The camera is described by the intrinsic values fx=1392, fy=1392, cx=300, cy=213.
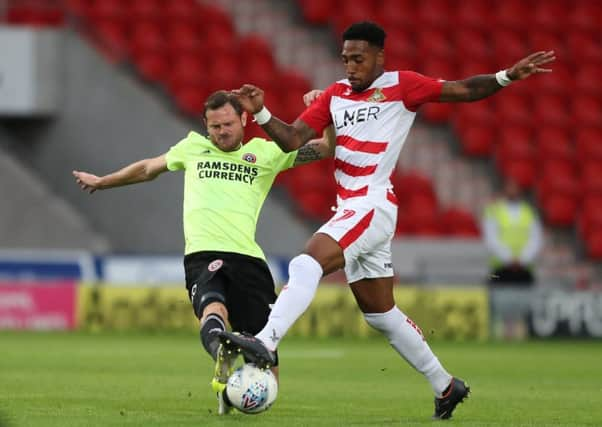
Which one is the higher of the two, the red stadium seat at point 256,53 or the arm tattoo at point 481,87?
the red stadium seat at point 256,53

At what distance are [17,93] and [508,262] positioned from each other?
808 centimetres

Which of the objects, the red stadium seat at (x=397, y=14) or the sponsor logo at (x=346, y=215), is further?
the red stadium seat at (x=397, y=14)

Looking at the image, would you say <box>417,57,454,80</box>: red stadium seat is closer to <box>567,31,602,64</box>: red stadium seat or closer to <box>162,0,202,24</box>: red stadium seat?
<box>567,31,602,64</box>: red stadium seat

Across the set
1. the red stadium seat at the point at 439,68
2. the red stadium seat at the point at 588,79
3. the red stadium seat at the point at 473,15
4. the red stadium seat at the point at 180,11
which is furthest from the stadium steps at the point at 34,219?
the red stadium seat at the point at 588,79

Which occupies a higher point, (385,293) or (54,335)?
(385,293)

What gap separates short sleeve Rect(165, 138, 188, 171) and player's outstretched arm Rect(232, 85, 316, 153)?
681mm

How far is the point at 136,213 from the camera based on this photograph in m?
20.9

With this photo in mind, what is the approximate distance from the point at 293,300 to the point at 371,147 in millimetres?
1170

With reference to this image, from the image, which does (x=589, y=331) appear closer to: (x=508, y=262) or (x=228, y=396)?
(x=508, y=262)

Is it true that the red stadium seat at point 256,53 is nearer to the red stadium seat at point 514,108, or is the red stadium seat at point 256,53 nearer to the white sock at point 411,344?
the red stadium seat at point 514,108

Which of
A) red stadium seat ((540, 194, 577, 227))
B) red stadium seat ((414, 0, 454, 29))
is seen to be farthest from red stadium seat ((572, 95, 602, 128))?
red stadium seat ((414, 0, 454, 29))

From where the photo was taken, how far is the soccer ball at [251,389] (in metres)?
7.14

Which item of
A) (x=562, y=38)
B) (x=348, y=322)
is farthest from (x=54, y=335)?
(x=562, y=38)

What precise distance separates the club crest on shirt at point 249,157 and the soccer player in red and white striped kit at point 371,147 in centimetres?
43
